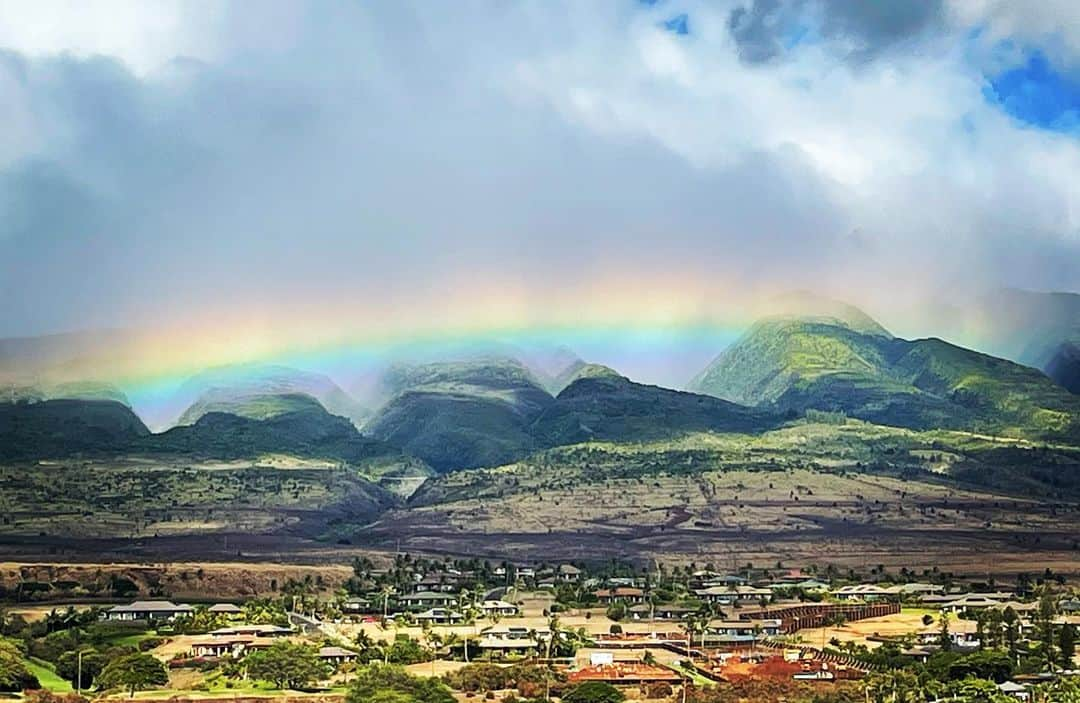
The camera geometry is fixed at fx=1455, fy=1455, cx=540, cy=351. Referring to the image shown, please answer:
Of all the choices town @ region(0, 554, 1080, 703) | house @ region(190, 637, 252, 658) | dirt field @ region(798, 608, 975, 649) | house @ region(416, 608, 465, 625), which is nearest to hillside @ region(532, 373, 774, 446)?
town @ region(0, 554, 1080, 703)

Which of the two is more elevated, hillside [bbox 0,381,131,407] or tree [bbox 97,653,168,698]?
hillside [bbox 0,381,131,407]

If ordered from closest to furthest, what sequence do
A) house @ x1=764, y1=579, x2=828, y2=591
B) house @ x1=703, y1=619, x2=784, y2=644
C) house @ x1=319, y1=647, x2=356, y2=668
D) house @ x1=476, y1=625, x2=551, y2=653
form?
house @ x1=319, y1=647, x2=356, y2=668 → house @ x1=476, y1=625, x2=551, y2=653 → house @ x1=703, y1=619, x2=784, y2=644 → house @ x1=764, y1=579, x2=828, y2=591

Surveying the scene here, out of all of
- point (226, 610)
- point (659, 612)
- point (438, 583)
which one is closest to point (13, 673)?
point (226, 610)

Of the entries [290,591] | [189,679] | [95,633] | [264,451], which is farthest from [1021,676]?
[264,451]

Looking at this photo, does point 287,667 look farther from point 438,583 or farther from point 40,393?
point 40,393

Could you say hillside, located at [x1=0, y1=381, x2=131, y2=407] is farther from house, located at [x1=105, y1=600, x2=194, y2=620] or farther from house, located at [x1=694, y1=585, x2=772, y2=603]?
house, located at [x1=694, y1=585, x2=772, y2=603]
